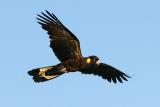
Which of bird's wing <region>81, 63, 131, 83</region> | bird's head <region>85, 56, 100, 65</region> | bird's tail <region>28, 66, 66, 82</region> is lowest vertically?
bird's wing <region>81, 63, 131, 83</region>

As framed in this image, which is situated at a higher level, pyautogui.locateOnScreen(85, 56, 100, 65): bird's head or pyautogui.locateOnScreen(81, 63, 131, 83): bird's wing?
pyautogui.locateOnScreen(85, 56, 100, 65): bird's head

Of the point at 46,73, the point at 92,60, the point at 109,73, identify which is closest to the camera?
the point at 46,73

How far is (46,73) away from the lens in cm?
2103

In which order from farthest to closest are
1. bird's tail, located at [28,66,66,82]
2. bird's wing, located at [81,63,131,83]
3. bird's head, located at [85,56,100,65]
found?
bird's wing, located at [81,63,131,83], bird's head, located at [85,56,100,65], bird's tail, located at [28,66,66,82]

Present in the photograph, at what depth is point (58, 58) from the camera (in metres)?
21.3

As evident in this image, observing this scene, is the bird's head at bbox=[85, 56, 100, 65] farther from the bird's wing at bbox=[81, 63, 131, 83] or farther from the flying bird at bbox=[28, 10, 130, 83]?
the bird's wing at bbox=[81, 63, 131, 83]

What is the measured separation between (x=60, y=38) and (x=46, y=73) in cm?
134

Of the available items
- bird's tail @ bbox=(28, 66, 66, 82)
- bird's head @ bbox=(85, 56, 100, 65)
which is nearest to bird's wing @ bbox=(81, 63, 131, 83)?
bird's head @ bbox=(85, 56, 100, 65)

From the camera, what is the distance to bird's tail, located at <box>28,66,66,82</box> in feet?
68.5

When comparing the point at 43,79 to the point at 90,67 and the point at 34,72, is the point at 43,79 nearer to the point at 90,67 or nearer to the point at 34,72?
the point at 34,72

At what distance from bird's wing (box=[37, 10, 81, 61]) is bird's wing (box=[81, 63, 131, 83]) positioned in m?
1.79

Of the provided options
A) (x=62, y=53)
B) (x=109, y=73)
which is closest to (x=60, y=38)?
(x=62, y=53)

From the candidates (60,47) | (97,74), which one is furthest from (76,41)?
(97,74)

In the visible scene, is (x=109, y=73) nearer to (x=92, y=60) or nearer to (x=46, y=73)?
(x=92, y=60)
